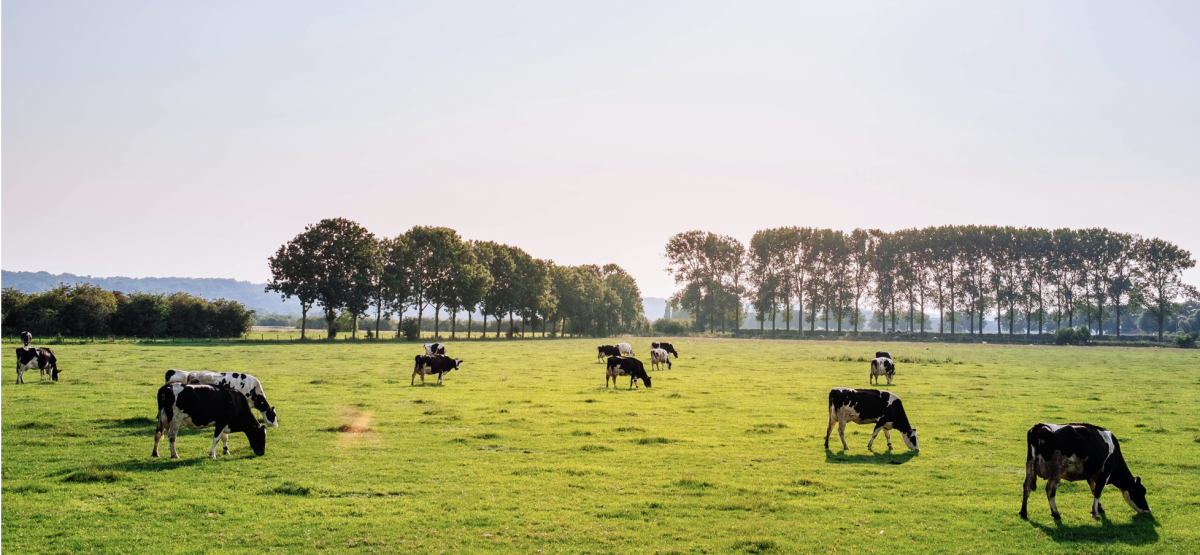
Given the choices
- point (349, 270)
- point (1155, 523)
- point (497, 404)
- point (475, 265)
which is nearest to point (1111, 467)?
point (1155, 523)

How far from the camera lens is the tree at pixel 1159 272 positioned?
383 feet

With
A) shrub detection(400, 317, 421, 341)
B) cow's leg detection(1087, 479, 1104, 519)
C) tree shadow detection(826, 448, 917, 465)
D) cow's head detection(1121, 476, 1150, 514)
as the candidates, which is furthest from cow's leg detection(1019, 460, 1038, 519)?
shrub detection(400, 317, 421, 341)

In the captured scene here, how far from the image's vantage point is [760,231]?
138 meters

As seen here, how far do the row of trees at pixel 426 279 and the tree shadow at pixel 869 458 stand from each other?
75331mm

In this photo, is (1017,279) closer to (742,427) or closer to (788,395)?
(788,395)

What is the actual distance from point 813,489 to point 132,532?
12679 mm

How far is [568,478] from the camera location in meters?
15.1

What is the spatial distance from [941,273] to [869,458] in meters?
126

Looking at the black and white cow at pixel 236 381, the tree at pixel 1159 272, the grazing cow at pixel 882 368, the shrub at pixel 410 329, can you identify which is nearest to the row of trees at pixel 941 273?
the tree at pixel 1159 272

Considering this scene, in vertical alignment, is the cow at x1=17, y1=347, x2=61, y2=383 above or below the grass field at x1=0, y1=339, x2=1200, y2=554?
above

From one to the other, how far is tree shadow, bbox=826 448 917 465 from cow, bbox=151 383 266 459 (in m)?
14.4

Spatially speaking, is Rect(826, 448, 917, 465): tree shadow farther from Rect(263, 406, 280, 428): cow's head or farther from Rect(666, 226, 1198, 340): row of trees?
Rect(666, 226, 1198, 340): row of trees

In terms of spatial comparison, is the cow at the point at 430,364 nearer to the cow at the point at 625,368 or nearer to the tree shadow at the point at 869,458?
the cow at the point at 625,368

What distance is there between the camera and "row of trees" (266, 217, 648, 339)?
85812 millimetres
